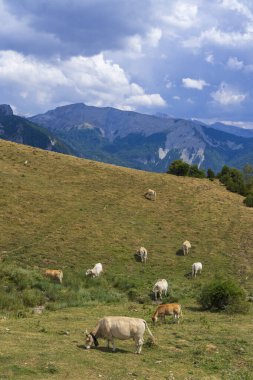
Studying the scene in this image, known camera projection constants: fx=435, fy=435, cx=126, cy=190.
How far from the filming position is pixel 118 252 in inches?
1809

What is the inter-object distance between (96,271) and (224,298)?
511 inches

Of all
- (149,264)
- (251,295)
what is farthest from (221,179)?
(251,295)

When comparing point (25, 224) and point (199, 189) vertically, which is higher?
point (199, 189)

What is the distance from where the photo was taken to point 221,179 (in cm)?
8488

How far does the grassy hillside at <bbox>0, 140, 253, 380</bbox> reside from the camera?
17109 millimetres

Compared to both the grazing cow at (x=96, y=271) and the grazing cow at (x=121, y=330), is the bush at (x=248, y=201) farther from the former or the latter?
the grazing cow at (x=121, y=330)

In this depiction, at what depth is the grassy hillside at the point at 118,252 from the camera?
17109 mm

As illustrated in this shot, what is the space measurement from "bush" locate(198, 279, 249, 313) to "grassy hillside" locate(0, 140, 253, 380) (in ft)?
4.21

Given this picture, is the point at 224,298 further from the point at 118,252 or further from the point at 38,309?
the point at 118,252

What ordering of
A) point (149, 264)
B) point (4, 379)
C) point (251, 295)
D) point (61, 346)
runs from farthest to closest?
point (149, 264) < point (251, 295) < point (61, 346) < point (4, 379)

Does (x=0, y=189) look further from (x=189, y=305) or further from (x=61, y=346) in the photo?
(x=61, y=346)

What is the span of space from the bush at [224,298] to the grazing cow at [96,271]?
1103 cm

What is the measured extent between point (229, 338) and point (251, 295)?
1565 cm

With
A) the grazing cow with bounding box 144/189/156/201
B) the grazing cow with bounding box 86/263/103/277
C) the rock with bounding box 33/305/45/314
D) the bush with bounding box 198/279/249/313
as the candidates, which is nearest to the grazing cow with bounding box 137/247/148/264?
the grazing cow with bounding box 86/263/103/277
